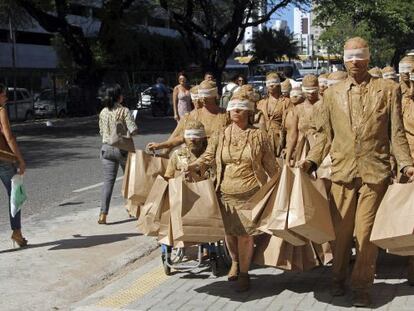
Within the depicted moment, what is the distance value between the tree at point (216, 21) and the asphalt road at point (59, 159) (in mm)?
9025

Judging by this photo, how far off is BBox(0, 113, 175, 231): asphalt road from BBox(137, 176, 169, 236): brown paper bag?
3273 mm

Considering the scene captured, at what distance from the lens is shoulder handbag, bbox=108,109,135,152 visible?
8.29m

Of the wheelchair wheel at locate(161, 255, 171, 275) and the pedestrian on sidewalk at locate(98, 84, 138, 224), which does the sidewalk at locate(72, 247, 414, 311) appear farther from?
the pedestrian on sidewalk at locate(98, 84, 138, 224)

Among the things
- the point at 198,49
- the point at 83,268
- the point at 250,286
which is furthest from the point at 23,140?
the point at 198,49

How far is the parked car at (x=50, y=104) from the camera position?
3080 cm

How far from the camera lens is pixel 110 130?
27.3ft

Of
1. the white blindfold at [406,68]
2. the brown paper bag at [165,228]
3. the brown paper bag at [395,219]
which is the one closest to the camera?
the brown paper bag at [395,219]

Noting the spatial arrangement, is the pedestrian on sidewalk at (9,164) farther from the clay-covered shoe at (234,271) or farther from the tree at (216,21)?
the tree at (216,21)

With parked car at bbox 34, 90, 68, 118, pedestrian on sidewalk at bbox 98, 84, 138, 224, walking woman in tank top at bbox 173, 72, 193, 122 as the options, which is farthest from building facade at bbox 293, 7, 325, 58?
pedestrian on sidewalk at bbox 98, 84, 138, 224

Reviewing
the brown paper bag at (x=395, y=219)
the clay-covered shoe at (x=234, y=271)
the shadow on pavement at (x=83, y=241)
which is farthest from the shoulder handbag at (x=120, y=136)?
the brown paper bag at (x=395, y=219)

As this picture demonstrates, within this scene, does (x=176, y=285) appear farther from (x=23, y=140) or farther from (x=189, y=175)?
(x=23, y=140)

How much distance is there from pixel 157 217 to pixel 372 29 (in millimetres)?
36987

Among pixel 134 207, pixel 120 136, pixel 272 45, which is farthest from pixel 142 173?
pixel 272 45

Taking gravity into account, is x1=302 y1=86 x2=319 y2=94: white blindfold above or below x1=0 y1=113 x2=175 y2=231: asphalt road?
above
